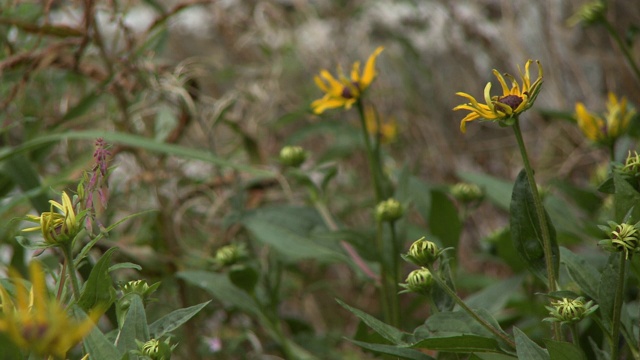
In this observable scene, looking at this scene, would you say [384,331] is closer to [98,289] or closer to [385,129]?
[98,289]

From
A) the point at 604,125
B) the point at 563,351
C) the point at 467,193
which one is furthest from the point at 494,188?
the point at 563,351

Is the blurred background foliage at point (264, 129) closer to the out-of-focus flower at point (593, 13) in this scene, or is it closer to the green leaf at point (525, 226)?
the out-of-focus flower at point (593, 13)

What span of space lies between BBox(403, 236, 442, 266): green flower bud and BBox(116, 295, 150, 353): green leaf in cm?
18

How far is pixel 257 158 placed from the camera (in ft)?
3.67

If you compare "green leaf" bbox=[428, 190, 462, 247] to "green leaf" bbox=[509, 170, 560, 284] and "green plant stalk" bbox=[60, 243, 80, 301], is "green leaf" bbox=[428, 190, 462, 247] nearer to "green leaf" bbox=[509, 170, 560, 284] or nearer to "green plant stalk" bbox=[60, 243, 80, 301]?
"green leaf" bbox=[509, 170, 560, 284]

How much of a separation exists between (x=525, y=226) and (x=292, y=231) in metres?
0.39

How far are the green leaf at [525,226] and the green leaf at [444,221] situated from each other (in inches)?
10.3

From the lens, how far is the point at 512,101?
0.50 m

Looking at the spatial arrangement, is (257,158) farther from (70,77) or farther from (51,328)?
(51,328)

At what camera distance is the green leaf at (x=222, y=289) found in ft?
2.57

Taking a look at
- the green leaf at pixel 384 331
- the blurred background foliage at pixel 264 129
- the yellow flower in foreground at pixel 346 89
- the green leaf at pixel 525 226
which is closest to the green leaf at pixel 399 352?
the green leaf at pixel 384 331

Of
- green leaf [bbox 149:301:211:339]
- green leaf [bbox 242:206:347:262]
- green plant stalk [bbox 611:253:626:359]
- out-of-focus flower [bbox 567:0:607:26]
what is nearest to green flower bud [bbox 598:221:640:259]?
green plant stalk [bbox 611:253:626:359]

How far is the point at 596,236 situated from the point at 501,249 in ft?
0.34

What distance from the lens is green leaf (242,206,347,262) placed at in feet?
2.77
